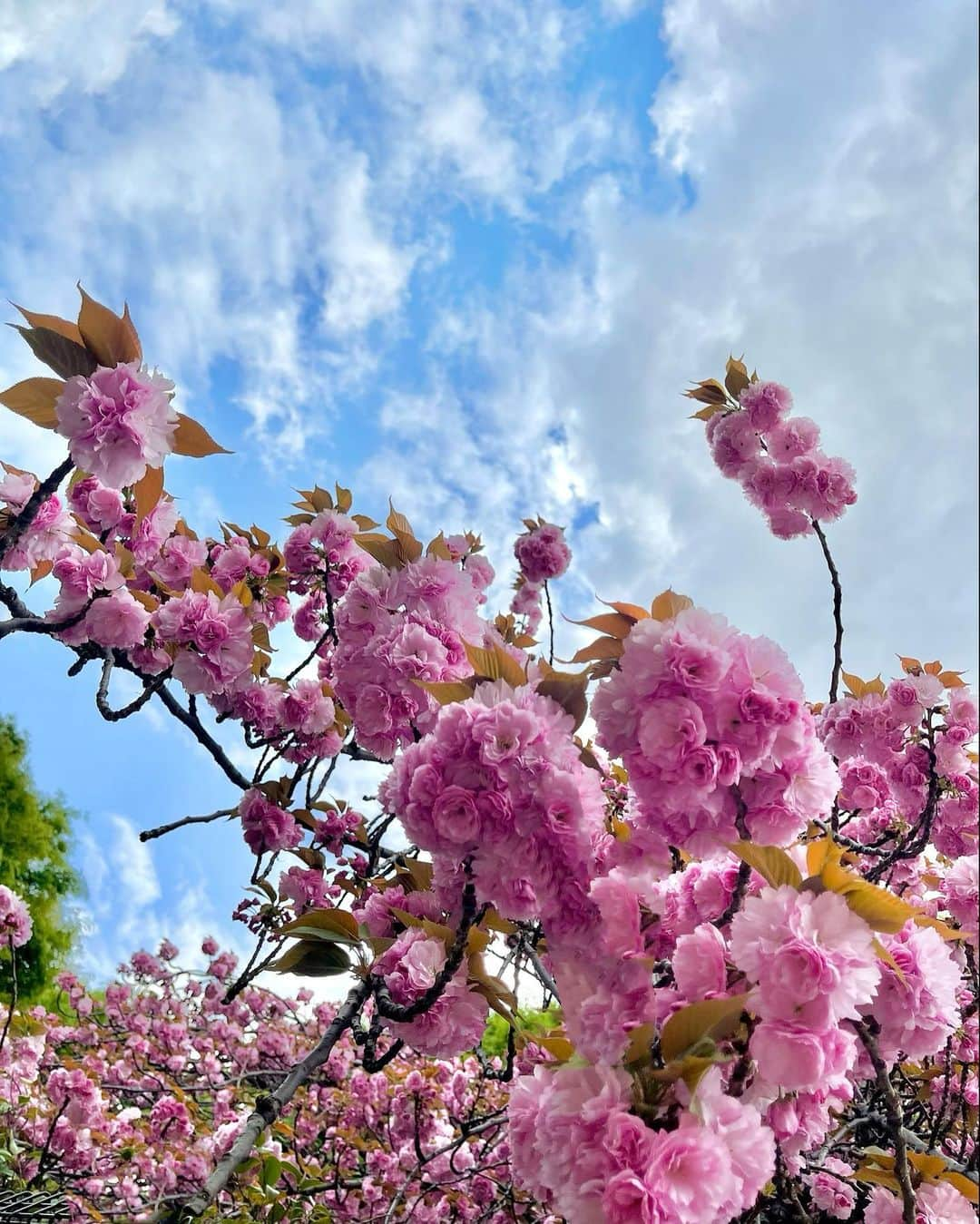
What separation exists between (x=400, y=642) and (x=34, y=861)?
57.0 ft

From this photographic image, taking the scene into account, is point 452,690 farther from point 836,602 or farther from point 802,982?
point 836,602

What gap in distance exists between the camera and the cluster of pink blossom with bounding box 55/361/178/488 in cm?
171

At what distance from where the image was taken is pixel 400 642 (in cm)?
183

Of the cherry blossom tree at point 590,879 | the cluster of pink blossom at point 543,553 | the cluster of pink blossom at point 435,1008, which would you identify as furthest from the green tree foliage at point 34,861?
the cluster of pink blossom at point 435,1008

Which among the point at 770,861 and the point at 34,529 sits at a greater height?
the point at 34,529

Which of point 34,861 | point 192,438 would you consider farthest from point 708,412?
point 34,861

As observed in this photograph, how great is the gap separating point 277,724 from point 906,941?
2.22m

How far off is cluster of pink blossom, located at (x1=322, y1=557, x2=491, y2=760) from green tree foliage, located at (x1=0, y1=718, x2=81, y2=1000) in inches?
592

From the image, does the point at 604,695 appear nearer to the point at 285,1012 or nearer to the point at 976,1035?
the point at 976,1035

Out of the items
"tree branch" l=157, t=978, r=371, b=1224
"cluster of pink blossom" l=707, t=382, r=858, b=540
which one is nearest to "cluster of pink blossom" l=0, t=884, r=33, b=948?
"tree branch" l=157, t=978, r=371, b=1224

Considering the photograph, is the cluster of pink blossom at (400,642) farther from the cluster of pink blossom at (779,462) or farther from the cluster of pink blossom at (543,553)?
the cluster of pink blossom at (543,553)

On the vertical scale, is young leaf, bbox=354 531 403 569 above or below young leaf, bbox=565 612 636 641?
above

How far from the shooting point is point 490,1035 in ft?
39.5

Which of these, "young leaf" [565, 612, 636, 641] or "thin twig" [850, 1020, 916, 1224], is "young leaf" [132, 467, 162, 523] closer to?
"young leaf" [565, 612, 636, 641]
